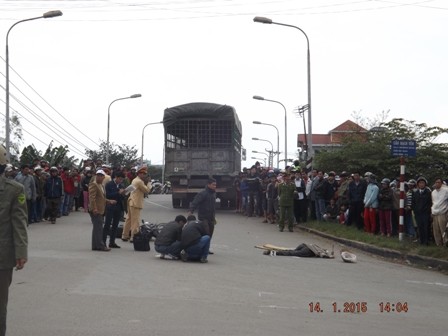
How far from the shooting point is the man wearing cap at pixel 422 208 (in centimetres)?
1742

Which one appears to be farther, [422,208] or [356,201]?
[356,201]

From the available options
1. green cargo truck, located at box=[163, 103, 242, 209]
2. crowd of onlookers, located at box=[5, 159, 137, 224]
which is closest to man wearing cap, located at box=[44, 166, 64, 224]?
crowd of onlookers, located at box=[5, 159, 137, 224]

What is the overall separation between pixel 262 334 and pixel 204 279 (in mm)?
4120

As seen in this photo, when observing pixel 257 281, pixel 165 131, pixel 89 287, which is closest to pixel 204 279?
pixel 257 281

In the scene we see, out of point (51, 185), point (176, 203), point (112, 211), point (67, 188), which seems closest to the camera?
point (112, 211)

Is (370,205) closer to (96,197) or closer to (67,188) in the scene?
(96,197)

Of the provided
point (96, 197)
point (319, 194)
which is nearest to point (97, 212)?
point (96, 197)

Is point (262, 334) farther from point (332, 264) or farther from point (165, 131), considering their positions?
point (165, 131)

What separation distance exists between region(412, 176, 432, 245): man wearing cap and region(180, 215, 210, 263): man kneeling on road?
5910mm

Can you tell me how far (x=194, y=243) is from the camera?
14.3 metres

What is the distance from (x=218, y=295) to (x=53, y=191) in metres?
14.5

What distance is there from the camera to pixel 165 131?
31.4m

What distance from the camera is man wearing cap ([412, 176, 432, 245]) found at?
17.4 m

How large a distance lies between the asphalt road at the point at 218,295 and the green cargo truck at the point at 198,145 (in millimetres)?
14128
